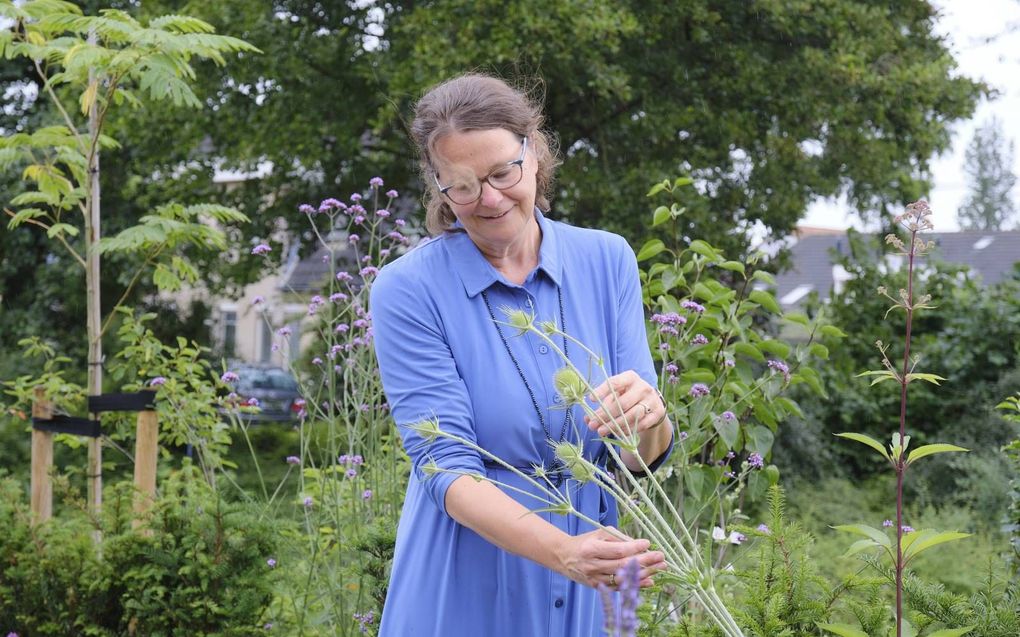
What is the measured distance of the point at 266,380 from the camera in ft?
75.5

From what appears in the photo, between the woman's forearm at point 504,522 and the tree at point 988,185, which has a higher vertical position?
the tree at point 988,185

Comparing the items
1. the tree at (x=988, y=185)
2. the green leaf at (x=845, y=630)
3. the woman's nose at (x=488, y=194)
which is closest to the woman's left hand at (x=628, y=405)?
the woman's nose at (x=488, y=194)

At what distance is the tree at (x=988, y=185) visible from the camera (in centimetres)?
8019

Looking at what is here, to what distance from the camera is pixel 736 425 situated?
11.7 ft

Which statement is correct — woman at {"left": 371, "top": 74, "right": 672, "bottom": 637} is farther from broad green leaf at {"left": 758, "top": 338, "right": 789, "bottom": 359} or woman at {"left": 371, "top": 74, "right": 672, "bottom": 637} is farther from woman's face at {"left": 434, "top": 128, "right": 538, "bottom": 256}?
broad green leaf at {"left": 758, "top": 338, "right": 789, "bottom": 359}

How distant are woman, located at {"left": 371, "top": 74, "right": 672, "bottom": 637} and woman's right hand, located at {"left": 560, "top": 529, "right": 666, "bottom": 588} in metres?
0.31

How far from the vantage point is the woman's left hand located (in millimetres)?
1558

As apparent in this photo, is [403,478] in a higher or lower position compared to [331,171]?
lower

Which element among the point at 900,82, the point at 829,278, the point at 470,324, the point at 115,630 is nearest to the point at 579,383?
the point at 470,324

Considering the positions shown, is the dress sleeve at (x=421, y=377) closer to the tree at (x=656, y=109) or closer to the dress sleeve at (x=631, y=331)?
the dress sleeve at (x=631, y=331)

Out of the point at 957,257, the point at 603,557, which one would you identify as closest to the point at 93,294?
the point at 603,557

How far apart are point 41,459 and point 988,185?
85.4 metres

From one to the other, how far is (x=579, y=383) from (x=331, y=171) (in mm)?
13001

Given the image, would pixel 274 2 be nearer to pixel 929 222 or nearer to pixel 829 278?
pixel 929 222
